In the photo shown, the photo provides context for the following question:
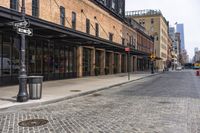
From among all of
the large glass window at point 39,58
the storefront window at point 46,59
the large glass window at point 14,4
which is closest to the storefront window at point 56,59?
the storefront window at point 46,59

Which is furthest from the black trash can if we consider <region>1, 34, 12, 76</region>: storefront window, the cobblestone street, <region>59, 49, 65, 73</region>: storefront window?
<region>59, 49, 65, 73</region>: storefront window

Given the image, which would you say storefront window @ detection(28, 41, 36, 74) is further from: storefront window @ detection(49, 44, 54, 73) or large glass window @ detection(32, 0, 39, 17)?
storefront window @ detection(49, 44, 54, 73)

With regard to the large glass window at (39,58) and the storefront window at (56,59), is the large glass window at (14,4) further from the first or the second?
the storefront window at (56,59)

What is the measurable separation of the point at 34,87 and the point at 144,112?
18.0 ft

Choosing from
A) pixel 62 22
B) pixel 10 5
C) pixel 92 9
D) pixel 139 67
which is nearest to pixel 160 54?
pixel 139 67

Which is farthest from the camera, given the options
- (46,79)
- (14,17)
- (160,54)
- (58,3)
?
(160,54)

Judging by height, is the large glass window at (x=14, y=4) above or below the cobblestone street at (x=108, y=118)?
above

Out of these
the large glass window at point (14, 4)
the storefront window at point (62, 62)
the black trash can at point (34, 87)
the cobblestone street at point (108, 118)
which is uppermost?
the large glass window at point (14, 4)

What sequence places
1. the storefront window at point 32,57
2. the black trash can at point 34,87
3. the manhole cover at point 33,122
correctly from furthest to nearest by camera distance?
the storefront window at point 32,57
the black trash can at point 34,87
the manhole cover at point 33,122

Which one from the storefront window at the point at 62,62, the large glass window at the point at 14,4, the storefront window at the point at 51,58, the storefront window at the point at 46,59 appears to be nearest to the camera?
the large glass window at the point at 14,4

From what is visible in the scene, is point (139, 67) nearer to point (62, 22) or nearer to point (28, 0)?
point (62, 22)

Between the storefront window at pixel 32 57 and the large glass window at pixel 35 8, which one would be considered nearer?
the storefront window at pixel 32 57

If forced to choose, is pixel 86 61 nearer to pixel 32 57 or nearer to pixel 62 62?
pixel 62 62

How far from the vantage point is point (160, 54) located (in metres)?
102
